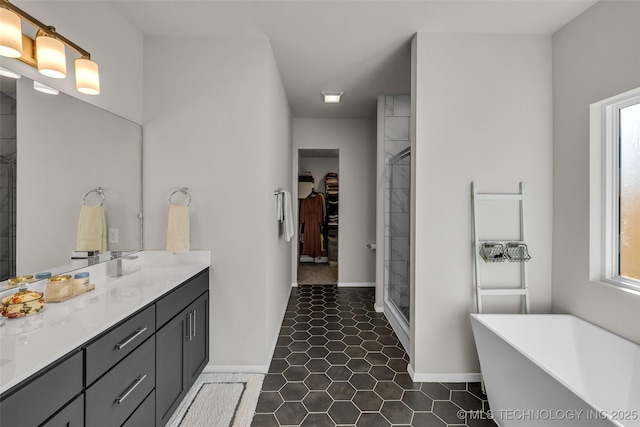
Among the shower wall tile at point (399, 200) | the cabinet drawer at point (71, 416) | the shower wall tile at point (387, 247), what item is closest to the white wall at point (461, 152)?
the shower wall tile at point (399, 200)

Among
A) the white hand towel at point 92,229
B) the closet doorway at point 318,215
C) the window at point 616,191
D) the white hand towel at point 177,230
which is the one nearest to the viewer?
the white hand towel at point 92,229

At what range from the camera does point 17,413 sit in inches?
33.5

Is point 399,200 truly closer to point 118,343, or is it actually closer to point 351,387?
point 351,387

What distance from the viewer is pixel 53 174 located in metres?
1.58

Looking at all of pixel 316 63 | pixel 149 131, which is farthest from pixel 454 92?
pixel 149 131

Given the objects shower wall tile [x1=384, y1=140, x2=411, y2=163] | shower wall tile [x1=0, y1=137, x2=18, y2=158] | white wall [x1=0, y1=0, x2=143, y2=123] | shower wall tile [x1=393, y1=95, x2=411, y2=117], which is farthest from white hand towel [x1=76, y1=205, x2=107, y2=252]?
shower wall tile [x1=393, y1=95, x2=411, y2=117]

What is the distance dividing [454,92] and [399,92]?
1415mm

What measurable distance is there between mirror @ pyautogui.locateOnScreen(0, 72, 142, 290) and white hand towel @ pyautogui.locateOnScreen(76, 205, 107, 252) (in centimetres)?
3

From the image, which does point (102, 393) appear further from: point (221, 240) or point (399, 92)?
point (399, 92)

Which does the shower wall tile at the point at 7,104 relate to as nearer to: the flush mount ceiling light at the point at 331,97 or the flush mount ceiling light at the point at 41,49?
the flush mount ceiling light at the point at 41,49

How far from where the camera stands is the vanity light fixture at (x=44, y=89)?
1492mm

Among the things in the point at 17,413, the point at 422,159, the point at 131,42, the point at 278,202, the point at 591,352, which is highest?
the point at 131,42

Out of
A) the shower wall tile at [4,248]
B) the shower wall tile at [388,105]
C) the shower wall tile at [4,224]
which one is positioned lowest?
the shower wall tile at [4,248]

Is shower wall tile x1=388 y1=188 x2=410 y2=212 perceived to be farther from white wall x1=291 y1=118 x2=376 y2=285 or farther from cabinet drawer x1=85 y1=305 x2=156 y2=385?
cabinet drawer x1=85 y1=305 x2=156 y2=385
